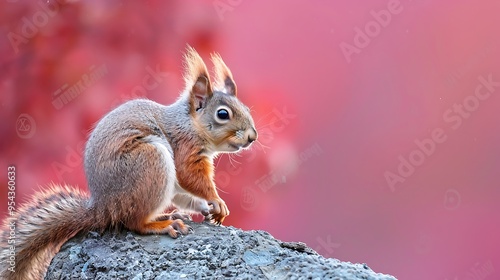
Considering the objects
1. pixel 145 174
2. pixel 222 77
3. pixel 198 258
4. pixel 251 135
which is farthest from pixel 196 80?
pixel 198 258

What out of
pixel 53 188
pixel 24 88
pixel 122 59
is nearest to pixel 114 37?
pixel 122 59

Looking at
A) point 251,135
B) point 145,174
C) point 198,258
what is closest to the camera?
point 198,258

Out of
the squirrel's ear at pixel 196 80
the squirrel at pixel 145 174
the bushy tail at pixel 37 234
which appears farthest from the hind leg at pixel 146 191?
the squirrel's ear at pixel 196 80

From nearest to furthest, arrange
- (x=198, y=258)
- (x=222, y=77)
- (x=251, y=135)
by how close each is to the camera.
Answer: (x=198, y=258)
(x=251, y=135)
(x=222, y=77)

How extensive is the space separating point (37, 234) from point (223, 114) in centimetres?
58

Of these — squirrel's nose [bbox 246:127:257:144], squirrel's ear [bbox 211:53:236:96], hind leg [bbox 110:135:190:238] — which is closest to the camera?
hind leg [bbox 110:135:190:238]

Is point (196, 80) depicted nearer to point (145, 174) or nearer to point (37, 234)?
point (145, 174)

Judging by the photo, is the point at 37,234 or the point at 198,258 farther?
the point at 37,234

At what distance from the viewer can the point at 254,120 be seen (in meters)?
2.33

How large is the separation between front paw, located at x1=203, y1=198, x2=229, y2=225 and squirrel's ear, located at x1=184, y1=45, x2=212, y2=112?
0.27 m

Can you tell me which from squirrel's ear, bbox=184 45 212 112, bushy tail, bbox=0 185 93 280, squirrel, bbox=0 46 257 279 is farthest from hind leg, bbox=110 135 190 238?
squirrel's ear, bbox=184 45 212 112

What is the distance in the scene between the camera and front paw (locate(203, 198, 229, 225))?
86.7 inches

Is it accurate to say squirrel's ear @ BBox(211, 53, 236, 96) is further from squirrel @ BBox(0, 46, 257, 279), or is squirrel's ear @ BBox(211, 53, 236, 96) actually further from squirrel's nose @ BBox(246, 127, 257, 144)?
squirrel's nose @ BBox(246, 127, 257, 144)

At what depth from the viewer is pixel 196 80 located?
7.57 feet
